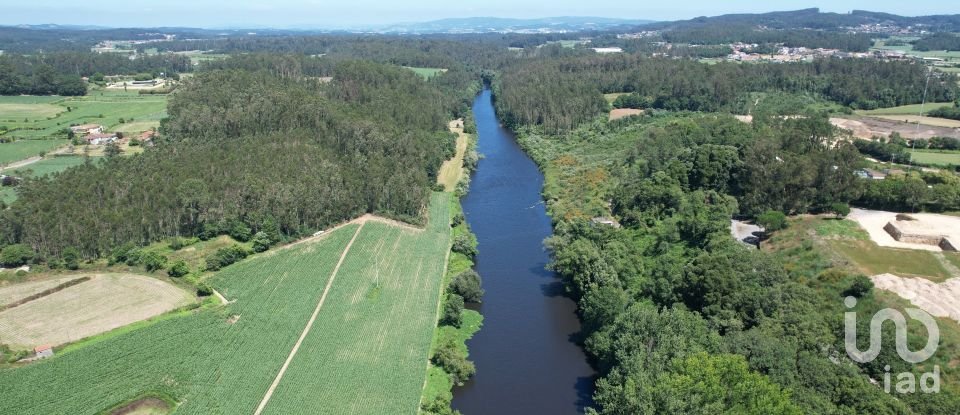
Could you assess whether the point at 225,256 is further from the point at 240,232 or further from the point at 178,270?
the point at 240,232

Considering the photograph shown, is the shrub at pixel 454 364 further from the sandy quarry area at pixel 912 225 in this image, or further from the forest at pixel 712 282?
the sandy quarry area at pixel 912 225

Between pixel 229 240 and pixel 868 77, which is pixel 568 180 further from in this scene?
pixel 868 77

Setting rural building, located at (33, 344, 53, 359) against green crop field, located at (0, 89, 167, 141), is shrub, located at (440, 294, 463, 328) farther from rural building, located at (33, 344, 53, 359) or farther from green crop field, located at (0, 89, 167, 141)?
green crop field, located at (0, 89, 167, 141)

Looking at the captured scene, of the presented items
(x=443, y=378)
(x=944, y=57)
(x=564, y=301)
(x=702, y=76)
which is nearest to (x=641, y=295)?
(x=564, y=301)

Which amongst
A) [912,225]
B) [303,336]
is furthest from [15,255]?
[912,225]

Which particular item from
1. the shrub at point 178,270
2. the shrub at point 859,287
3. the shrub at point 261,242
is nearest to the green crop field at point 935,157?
the shrub at point 859,287

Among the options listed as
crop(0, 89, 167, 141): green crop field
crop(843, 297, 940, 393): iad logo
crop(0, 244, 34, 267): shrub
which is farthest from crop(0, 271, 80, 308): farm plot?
crop(0, 89, 167, 141): green crop field
